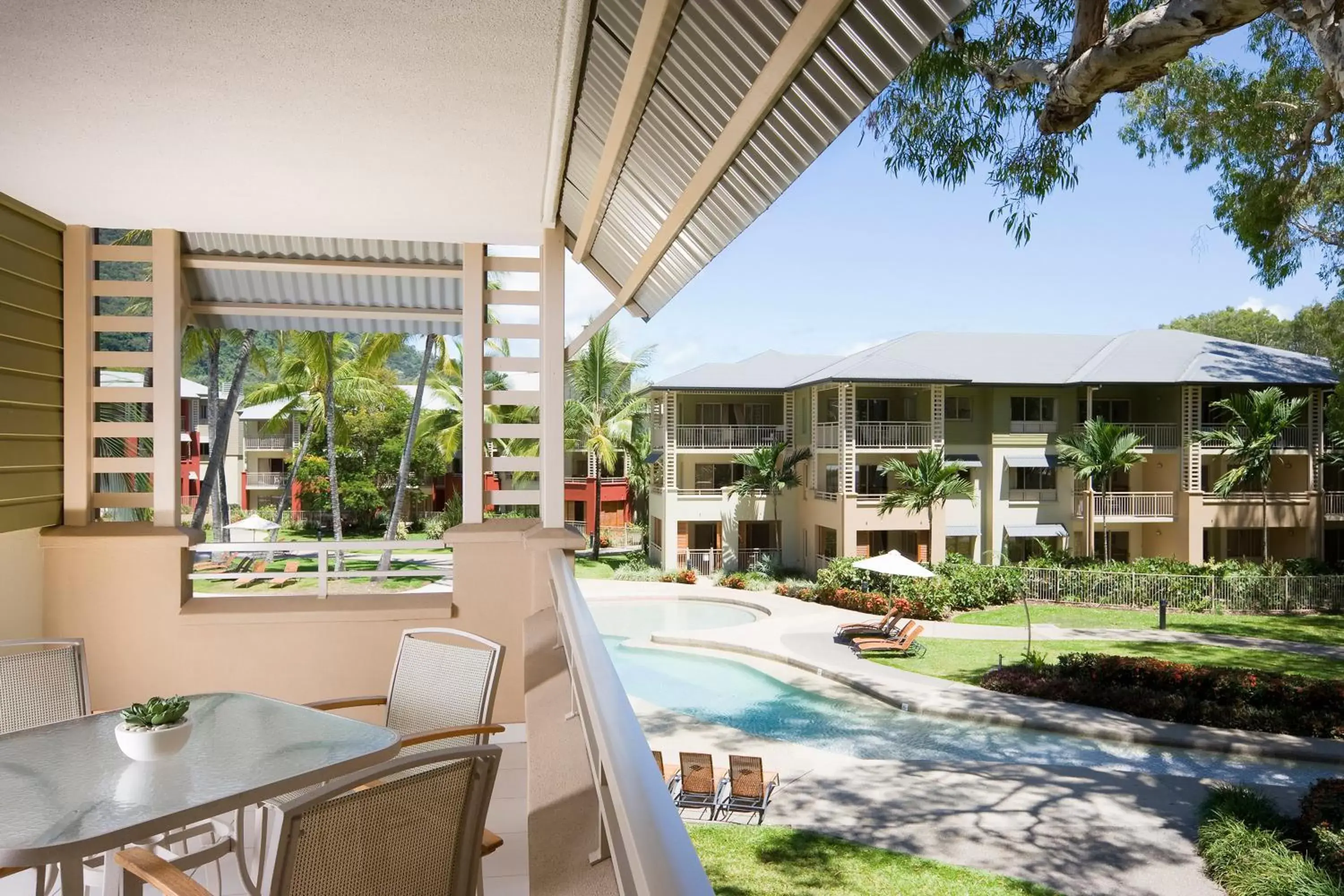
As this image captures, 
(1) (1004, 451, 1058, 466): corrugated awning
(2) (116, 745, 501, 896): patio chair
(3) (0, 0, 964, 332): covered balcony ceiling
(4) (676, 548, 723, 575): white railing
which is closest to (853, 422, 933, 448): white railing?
(1) (1004, 451, 1058, 466): corrugated awning

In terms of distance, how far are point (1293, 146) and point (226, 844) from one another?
17.8 metres

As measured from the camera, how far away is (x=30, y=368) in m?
5.24

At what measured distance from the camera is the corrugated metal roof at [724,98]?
219cm

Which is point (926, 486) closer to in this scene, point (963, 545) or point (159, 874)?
point (963, 545)

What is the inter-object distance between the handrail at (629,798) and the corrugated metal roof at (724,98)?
1.58 metres

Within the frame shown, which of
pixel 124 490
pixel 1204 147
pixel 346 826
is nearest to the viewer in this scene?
pixel 346 826

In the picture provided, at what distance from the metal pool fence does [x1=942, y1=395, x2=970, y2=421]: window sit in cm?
621

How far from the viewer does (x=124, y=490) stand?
22.8ft

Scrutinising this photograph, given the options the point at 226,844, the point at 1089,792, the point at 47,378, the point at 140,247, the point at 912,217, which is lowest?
the point at 1089,792

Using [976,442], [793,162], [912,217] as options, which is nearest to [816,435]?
[976,442]

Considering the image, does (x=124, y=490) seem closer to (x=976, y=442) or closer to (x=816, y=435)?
(x=816, y=435)

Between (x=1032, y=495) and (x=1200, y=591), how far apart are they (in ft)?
18.2

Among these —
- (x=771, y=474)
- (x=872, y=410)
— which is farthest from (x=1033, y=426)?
(x=771, y=474)

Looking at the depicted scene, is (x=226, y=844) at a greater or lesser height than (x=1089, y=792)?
greater
